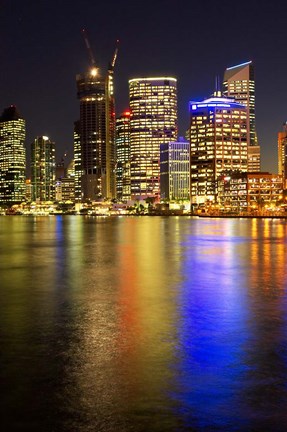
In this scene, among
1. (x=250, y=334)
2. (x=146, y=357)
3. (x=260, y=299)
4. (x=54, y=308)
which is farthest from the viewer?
(x=260, y=299)

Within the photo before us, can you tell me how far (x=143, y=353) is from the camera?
43.4 feet

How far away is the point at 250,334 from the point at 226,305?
197 inches

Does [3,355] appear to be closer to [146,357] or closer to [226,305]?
[146,357]

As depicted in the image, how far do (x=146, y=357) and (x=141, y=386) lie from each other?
215 cm

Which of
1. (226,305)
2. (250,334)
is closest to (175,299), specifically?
(226,305)

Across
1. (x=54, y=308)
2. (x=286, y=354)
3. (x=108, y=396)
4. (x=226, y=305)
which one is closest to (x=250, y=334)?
(x=286, y=354)

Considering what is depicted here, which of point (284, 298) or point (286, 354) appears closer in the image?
point (286, 354)

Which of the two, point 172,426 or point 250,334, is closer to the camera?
point 172,426

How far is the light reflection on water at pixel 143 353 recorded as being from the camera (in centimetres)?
929

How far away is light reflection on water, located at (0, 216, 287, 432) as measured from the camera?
9.29 meters

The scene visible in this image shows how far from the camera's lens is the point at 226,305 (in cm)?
2031

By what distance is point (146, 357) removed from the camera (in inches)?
506

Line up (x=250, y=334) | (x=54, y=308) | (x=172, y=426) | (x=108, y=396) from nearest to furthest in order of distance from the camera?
(x=172, y=426), (x=108, y=396), (x=250, y=334), (x=54, y=308)

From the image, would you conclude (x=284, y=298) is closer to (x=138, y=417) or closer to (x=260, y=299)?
(x=260, y=299)
